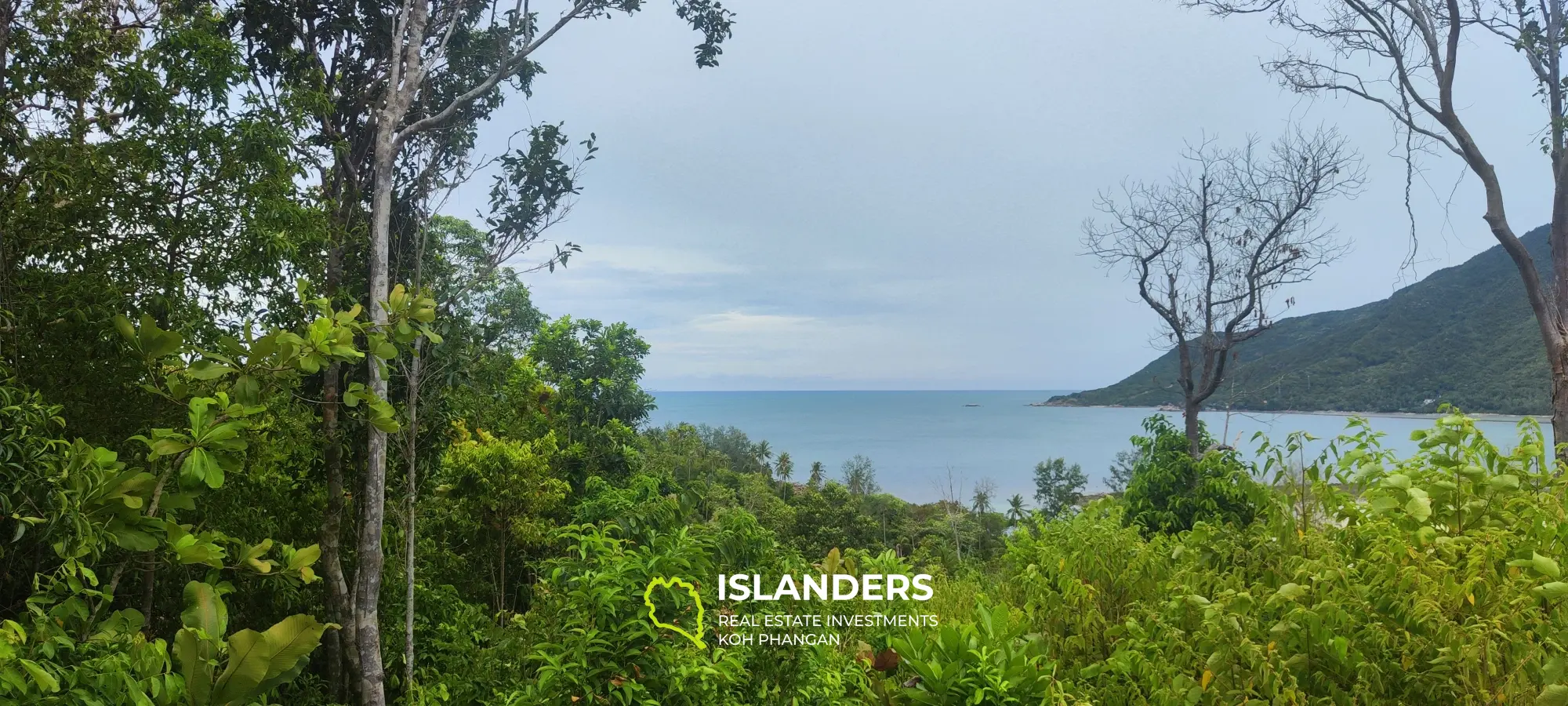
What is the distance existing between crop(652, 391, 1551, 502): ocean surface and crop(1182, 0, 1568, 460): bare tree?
2.61 feet

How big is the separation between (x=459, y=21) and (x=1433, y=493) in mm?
4564

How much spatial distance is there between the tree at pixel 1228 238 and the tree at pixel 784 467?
1219cm

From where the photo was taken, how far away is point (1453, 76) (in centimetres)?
436

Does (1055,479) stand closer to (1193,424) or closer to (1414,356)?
(1414,356)

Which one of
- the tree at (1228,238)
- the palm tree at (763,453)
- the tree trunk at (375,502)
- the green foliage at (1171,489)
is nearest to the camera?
the green foliage at (1171,489)

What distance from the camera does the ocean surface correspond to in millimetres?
6633

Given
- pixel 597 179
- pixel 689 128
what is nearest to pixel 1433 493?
pixel 597 179

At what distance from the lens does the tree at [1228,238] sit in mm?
Result: 6113

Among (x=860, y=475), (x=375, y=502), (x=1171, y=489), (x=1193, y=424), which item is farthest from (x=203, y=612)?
(x=860, y=475)

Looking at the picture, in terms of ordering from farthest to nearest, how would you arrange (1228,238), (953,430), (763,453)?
1. (953,430)
2. (763,453)
3. (1228,238)

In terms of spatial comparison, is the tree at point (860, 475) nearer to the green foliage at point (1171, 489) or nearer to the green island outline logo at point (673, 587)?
the green foliage at point (1171, 489)

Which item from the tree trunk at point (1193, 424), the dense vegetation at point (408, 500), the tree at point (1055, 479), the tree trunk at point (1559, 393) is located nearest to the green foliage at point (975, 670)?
the dense vegetation at point (408, 500)

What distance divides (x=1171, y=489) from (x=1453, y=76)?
10.6ft

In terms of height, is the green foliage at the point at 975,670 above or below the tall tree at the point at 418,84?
below
